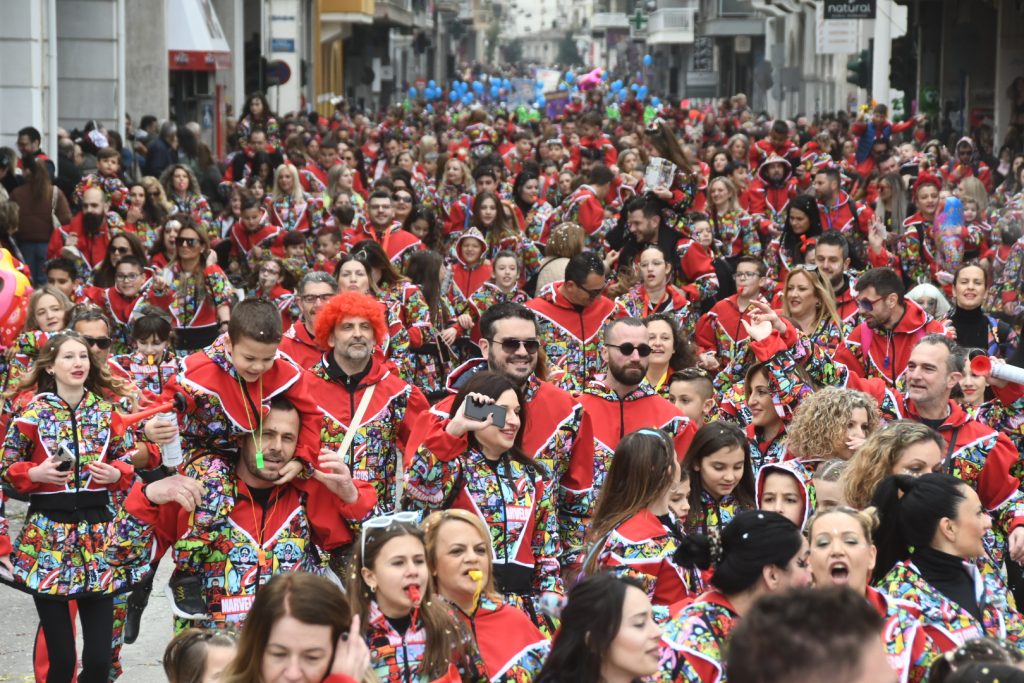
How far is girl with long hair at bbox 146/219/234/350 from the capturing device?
481 inches

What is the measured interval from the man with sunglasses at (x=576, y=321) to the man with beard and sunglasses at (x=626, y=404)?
199 centimetres

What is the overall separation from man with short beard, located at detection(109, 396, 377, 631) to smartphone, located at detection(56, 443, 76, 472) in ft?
2.92

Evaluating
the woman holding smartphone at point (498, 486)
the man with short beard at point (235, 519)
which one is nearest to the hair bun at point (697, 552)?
the woman holding smartphone at point (498, 486)

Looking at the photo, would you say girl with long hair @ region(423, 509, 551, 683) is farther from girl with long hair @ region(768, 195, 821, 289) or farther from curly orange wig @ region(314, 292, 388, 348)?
girl with long hair @ region(768, 195, 821, 289)

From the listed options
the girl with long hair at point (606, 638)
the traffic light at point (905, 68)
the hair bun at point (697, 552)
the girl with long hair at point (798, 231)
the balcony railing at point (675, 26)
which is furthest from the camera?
the balcony railing at point (675, 26)

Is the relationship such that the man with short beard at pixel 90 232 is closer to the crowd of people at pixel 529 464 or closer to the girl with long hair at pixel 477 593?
the crowd of people at pixel 529 464

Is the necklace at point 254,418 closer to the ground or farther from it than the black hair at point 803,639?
closer to the ground

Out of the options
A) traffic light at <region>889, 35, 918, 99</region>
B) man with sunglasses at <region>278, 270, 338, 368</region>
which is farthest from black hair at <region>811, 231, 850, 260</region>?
traffic light at <region>889, 35, 918, 99</region>

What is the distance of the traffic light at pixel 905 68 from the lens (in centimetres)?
3538

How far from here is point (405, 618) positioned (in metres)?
5.39

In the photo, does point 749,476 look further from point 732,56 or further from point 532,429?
point 732,56

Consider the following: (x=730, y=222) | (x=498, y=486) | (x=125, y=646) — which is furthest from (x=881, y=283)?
(x=730, y=222)

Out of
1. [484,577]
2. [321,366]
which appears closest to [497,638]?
[484,577]

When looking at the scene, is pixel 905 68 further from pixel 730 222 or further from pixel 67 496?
pixel 67 496
